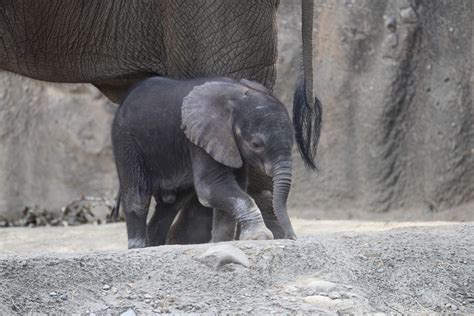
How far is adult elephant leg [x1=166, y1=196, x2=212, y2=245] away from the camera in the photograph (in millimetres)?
5277

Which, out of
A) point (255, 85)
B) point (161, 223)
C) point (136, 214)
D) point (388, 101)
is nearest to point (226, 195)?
point (255, 85)

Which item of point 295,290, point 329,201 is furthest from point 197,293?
point 329,201

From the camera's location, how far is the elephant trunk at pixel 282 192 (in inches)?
177

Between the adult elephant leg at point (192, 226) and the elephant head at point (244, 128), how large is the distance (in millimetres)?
603

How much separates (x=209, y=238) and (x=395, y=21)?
10.7ft

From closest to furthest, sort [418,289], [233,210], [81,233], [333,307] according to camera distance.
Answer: [333,307], [418,289], [233,210], [81,233]

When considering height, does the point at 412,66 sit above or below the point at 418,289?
above

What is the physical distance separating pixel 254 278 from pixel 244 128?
0.98 meters

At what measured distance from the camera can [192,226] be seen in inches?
209

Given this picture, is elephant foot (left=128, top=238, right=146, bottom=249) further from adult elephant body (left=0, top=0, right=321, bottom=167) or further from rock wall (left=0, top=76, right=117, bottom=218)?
rock wall (left=0, top=76, right=117, bottom=218)

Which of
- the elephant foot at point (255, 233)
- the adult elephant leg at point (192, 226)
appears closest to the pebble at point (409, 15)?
the adult elephant leg at point (192, 226)

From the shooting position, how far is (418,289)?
393 cm

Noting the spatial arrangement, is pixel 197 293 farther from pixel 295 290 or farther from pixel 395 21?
pixel 395 21

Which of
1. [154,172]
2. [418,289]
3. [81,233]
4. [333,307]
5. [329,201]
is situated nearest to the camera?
[333,307]
